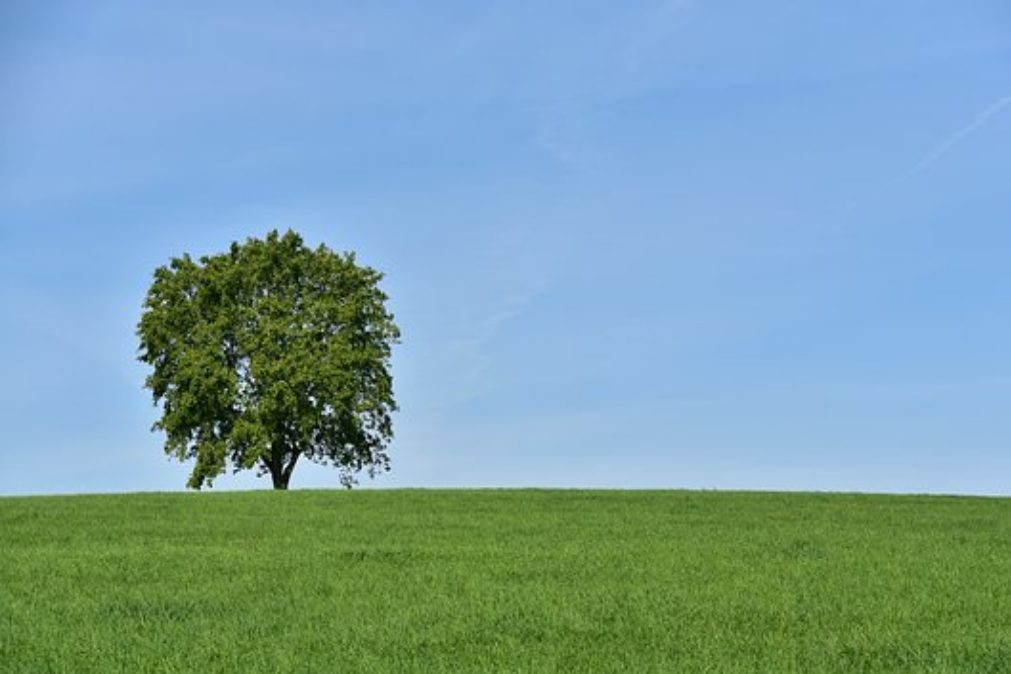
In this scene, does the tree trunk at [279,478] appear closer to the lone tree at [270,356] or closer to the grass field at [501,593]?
the lone tree at [270,356]

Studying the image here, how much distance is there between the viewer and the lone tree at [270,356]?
176 ft

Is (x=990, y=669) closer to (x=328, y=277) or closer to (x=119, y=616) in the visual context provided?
(x=119, y=616)

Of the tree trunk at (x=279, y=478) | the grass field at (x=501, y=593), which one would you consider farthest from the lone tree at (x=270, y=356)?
the grass field at (x=501, y=593)

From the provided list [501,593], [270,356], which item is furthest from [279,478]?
[501,593]

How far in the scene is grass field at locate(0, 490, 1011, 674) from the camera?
36.7ft

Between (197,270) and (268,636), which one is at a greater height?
(197,270)

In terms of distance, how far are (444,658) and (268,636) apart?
241 cm

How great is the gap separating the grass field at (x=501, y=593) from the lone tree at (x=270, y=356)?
2166 centimetres

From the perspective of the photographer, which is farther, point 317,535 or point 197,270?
point 197,270

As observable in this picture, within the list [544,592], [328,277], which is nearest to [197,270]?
[328,277]

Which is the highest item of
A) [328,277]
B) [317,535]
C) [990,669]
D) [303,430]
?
[328,277]

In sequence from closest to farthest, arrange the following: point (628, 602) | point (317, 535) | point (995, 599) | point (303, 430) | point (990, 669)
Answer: point (990, 669), point (628, 602), point (995, 599), point (317, 535), point (303, 430)

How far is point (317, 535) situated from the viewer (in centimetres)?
2572

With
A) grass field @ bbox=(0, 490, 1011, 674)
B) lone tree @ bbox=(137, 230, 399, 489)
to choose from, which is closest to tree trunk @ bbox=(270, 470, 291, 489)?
lone tree @ bbox=(137, 230, 399, 489)
